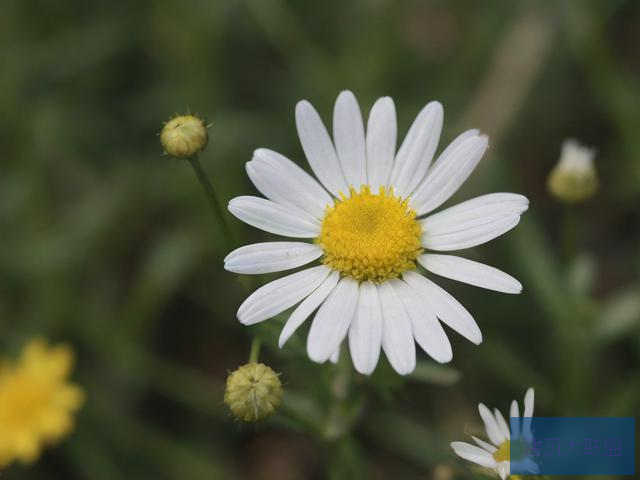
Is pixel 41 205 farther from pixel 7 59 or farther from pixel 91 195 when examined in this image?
pixel 7 59

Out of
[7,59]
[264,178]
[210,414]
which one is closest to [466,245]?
[264,178]

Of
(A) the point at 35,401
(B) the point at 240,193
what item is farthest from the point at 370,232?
(A) the point at 35,401

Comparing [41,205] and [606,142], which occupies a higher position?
[606,142]

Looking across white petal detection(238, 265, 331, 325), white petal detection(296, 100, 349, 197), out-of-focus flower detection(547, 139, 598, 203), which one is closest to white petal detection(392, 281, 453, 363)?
white petal detection(238, 265, 331, 325)

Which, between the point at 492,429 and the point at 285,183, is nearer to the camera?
the point at 492,429

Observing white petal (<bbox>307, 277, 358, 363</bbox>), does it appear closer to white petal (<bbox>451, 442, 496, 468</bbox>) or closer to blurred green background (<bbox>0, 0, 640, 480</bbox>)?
white petal (<bbox>451, 442, 496, 468</bbox>)

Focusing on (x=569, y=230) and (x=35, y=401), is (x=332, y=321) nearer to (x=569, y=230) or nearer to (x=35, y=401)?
(x=569, y=230)

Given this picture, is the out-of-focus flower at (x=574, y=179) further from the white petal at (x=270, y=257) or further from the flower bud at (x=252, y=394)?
the flower bud at (x=252, y=394)

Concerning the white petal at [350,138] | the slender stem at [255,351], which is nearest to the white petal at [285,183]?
the white petal at [350,138]
